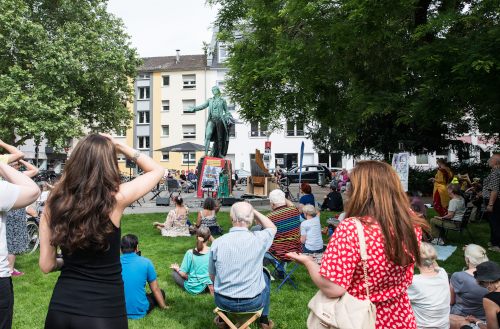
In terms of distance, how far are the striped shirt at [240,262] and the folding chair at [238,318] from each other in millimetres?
197

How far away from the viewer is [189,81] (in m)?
54.0

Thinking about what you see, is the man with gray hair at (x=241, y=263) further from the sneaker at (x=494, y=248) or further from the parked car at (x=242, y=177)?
the parked car at (x=242, y=177)

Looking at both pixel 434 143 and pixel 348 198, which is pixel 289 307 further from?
pixel 434 143

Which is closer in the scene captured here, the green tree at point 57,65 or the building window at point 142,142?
the green tree at point 57,65

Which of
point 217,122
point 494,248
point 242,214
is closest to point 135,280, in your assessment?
point 242,214

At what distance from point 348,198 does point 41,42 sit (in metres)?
26.5

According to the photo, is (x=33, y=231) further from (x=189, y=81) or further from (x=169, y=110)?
(x=189, y=81)

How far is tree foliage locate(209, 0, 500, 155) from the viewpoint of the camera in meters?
8.86

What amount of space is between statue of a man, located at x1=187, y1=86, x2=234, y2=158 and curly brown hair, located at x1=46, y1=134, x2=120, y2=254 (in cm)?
1559

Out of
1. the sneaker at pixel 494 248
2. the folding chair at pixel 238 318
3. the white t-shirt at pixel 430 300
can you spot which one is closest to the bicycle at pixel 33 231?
the folding chair at pixel 238 318

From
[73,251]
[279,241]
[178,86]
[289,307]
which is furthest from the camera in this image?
[178,86]

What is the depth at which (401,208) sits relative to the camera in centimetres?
243

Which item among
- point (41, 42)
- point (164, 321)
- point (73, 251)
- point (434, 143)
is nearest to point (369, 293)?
point (73, 251)

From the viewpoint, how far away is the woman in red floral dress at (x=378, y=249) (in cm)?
229
